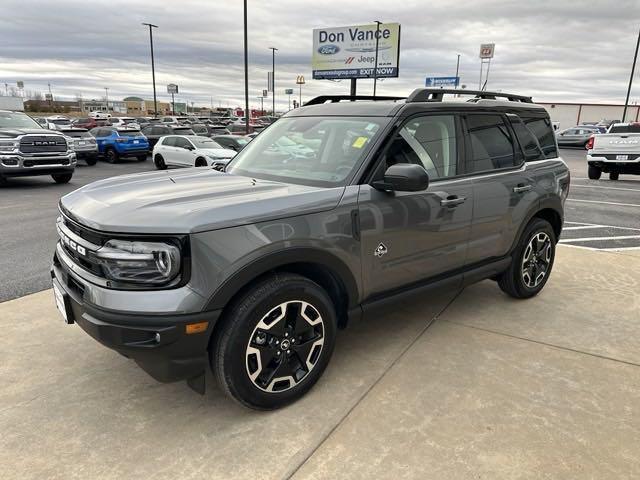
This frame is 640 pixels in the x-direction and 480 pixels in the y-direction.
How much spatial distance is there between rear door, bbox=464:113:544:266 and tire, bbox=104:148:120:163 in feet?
66.0

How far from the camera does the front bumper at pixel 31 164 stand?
11.5 m

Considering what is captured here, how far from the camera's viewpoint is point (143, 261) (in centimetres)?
235

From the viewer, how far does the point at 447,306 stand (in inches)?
175

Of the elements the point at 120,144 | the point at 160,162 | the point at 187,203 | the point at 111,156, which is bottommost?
the point at 111,156

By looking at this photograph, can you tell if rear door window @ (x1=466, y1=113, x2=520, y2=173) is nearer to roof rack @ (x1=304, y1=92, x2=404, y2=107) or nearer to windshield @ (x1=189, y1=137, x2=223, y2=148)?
roof rack @ (x1=304, y1=92, x2=404, y2=107)

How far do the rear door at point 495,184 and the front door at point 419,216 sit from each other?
14 cm

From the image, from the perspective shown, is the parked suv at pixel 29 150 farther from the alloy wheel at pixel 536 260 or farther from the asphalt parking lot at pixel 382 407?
the alloy wheel at pixel 536 260

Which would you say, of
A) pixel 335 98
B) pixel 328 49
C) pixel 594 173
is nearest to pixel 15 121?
pixel 335 98

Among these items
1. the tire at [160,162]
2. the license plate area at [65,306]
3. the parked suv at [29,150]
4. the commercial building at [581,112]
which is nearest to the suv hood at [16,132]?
the parked suv at [29,150]

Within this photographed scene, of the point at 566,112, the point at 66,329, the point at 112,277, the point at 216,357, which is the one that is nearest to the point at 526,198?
the point at 216,357

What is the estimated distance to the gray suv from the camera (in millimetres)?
2365

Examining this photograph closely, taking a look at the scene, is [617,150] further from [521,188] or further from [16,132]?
[16,132]

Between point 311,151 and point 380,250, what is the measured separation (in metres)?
0.92

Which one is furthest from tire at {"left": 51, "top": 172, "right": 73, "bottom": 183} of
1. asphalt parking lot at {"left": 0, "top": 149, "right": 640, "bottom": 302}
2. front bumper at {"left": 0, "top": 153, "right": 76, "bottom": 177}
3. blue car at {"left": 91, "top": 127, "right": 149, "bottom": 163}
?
blue car at {"left": 91, "top": 127, "right": 149, "bottom": 163}
